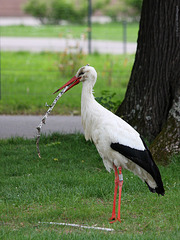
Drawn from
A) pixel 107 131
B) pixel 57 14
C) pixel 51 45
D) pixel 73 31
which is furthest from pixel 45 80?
pixel 107 131

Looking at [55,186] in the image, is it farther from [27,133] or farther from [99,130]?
[27,133]

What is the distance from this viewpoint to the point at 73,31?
2167 cm

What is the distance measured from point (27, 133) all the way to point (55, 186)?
3.10 m

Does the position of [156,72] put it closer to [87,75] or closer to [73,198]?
[87,75]

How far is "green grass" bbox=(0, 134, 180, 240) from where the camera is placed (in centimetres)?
511

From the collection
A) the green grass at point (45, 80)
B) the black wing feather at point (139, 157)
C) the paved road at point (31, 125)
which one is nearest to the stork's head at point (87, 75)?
the black wing feather at point (139, 157)

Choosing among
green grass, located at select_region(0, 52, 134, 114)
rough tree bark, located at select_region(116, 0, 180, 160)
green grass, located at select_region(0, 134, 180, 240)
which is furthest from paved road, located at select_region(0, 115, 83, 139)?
rough tree bark, located at select_region(116, 0, 180, 160)

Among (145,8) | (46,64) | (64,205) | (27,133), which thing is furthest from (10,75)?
(64,205)

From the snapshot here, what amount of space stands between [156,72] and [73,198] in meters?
2.75

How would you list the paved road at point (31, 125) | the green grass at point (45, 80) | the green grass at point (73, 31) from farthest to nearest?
the green grass at point (73, 31), the green grass at point (45, 80), the paved road at point (31, 125)

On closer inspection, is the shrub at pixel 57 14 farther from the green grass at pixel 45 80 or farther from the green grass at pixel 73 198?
the green grass at pixel 73 198

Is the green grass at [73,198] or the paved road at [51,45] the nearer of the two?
the green grass at [73,198]

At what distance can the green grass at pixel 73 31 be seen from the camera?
21219mm

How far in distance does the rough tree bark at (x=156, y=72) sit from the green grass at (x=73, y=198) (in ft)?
2.98
